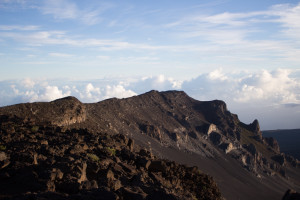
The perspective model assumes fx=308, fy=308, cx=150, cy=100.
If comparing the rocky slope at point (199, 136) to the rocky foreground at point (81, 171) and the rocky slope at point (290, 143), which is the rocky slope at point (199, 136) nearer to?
the rocky foreground at point (81, 171)

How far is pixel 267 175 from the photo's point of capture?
97.7 metres

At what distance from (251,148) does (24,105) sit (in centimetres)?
8325

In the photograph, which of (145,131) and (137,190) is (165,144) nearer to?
(145,131)

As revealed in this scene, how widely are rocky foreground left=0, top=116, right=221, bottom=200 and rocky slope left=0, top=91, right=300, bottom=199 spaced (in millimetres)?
26092

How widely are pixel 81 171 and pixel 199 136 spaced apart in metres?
87.2

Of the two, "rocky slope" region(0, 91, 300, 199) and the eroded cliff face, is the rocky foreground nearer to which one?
the eroded cliff face

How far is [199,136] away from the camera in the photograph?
9875 centimetres

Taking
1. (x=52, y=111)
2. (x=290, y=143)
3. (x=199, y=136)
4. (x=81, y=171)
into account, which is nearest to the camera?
(x=81, y=171)

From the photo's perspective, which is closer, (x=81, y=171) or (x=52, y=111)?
(x=81, y=171)

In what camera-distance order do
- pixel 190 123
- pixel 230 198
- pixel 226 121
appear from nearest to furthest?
pixel 230 198
pixel 190 123
pixel 226 121

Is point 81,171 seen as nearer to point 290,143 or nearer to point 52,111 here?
point 52,111

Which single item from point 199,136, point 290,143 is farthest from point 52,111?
point 290,143

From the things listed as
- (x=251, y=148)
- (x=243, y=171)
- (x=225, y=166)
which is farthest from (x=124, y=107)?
(x=251, y=148)

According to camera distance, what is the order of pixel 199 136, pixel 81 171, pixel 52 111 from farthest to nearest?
1. pixel 199 136
2. pixel 52 111
3. pixel 81 171
